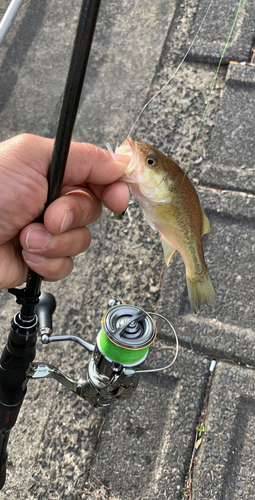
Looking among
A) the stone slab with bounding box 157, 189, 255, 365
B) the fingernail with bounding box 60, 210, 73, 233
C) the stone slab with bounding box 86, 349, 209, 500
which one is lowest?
the stone slab with bounding box 86, 349, 209, 500

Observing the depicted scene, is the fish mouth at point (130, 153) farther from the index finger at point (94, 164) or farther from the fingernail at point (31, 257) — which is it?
the fingernail at point (31, 257)

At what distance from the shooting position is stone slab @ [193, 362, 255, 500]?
2055mm

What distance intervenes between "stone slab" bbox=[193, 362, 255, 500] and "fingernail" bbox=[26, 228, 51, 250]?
1.33 meters

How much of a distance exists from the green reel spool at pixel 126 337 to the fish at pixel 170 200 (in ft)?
0.75

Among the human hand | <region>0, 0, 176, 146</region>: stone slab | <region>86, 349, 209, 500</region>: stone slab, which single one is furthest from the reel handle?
<region>0, 0, 176, 146</region>: stone slab

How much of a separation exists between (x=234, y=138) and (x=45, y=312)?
6.50 feet

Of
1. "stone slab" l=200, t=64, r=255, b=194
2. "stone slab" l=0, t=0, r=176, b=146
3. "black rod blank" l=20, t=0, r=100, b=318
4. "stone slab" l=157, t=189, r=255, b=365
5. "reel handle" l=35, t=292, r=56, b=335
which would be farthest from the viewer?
"stone slab" l=0, t=0, r=176, b=146

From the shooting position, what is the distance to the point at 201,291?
5.53 ft

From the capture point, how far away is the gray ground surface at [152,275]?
2141mm

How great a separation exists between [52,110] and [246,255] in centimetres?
187

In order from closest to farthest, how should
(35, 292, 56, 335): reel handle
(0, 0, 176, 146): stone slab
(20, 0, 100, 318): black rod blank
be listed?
(20, 0, 100, 318): black rod blank
(35, 292, 56, 335): reel handle
(0, 0, 176, 146): stone slab

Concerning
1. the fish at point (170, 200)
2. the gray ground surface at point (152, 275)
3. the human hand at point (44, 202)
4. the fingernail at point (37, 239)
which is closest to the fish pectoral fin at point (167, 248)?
the fish at point (170, 200)

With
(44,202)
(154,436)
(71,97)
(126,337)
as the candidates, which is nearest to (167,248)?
(126,337)

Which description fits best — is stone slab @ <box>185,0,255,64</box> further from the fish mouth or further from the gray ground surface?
the fish mouth
